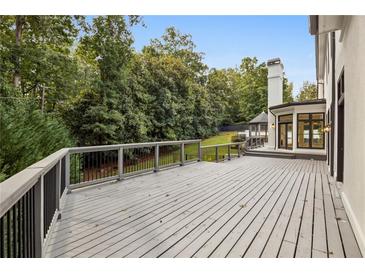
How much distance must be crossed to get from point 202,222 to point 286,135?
1303 cm

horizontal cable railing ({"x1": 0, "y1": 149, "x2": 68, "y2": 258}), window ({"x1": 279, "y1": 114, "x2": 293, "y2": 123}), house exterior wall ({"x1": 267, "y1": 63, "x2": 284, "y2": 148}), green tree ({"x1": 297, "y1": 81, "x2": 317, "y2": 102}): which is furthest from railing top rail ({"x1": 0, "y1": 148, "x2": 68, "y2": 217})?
green tree ({"x1": 297, "y1": 81, "x2": 317, "y2": 102})

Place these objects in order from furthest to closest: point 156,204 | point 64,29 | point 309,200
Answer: point 64,29
point 309,200
point 156,204

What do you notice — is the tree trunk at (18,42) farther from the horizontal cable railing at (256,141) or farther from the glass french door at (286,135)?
the glass french door at (286,135)

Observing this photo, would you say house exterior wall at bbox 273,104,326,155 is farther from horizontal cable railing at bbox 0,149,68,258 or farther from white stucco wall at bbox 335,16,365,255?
horizontal cable railing at bbox 0,149,68,258

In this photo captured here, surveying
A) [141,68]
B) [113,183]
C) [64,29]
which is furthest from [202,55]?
[113,183]

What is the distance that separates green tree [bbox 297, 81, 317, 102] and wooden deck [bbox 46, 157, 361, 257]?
29023mm

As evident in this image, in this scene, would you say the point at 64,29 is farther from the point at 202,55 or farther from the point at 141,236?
the point at 202,55

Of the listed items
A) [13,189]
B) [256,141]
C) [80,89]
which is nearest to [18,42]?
[80,89]

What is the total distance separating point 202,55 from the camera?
2648 centimetres

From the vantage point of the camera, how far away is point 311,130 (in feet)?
42.8

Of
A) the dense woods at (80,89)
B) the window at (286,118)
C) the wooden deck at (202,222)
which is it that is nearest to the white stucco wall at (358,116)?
the wooden deck at (202,222)

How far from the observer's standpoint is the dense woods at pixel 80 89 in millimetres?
5938

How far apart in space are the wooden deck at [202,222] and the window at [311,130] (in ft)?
28.6
